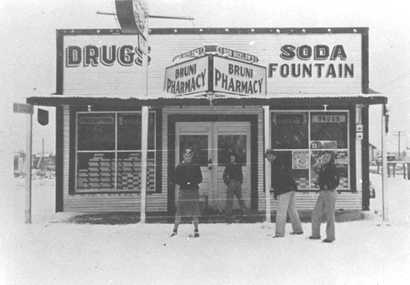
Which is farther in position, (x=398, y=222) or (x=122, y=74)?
(x=122, y=74)

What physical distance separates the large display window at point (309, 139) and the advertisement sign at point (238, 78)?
84.3 inches

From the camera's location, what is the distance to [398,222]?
36.8 ft

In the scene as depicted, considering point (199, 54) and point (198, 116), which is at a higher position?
point (199, 54)

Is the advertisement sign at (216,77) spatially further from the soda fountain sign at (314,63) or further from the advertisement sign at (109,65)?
the soda fountain sign at (314,63)

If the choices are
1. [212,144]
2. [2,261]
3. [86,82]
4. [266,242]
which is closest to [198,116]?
[212,144]

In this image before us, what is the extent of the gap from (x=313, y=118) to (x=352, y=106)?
3.52 feet

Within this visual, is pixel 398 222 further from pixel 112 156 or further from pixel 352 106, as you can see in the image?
pixel 112 156

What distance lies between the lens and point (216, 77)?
10.6 m

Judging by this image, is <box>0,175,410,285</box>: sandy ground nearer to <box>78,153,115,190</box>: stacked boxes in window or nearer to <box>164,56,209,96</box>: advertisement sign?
<box>78,153,115,190</box>: stacked boxes in window

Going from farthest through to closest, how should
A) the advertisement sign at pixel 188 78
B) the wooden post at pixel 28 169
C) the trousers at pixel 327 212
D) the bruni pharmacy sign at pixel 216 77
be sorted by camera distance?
the wooden post at pixel 28 169 < the advertisement sign at pixel 188 78 < the bruni pharmacy sign at pixel 216 77 < the trousers at pixel 327 212

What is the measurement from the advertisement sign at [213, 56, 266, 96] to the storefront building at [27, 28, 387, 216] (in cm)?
191

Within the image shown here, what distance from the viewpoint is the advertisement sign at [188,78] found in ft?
35.0

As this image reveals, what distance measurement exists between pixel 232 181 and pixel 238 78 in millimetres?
2672

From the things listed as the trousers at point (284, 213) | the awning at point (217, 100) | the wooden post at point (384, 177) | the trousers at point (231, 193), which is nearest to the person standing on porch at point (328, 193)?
the trousers at point (284, 213)
